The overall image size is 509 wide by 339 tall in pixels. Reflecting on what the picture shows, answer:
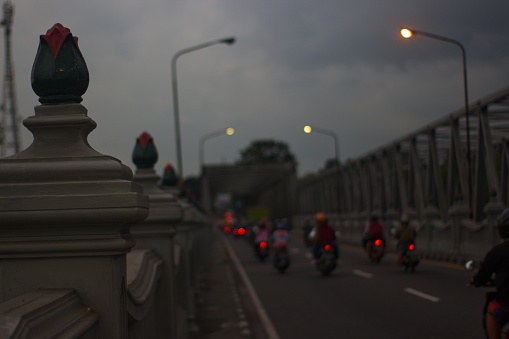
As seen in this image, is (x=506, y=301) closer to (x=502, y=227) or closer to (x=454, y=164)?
(x=502, y=227)

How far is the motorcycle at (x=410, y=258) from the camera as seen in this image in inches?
851

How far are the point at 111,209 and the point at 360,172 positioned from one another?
4374 cm

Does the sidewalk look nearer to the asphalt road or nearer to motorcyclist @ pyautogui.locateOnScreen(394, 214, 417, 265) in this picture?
the asphalt road

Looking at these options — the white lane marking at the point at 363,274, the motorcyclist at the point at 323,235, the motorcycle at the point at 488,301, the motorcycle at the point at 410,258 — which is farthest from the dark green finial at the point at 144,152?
the motorcycle at the point at 410,258

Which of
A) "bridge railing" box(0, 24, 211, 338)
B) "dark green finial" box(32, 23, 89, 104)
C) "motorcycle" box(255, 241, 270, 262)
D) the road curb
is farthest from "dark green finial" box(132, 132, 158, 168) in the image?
"motorcycle" box(255, 241, 270, 262)

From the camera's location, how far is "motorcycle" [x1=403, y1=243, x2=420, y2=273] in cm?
2161

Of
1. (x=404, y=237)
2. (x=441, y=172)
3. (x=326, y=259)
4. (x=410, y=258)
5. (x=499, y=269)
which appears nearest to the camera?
(x=499, y=269)

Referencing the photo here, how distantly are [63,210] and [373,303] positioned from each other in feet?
39.6

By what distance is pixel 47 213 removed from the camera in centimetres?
366

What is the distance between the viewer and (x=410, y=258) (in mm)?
21641

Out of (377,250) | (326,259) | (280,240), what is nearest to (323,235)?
(326,259)

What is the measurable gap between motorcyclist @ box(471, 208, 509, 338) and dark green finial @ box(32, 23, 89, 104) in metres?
4.24

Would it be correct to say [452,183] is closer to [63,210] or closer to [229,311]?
[229,311]

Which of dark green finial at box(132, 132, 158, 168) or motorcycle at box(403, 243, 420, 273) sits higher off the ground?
dark green finial at box(132, 132, 158, 168)
